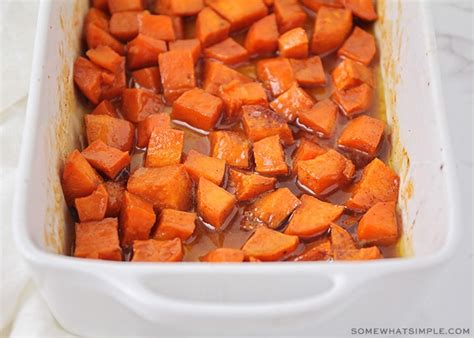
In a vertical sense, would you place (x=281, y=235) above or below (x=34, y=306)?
above

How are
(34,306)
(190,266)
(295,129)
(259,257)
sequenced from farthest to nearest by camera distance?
(295,129)
(34,306)
(259,257)
(190,266)

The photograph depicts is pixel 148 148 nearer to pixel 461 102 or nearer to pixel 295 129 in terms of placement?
pixel 295 129

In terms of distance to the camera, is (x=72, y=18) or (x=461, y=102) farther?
(x=461, y=102)

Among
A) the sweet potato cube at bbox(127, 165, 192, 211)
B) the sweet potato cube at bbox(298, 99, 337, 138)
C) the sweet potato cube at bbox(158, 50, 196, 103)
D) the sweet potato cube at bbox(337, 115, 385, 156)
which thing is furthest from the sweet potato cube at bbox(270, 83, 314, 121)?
the sweet potato cube at bbox(127, 165, 192, 211)

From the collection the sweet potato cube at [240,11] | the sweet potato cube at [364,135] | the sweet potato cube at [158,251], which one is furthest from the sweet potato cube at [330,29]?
the sweet potato cube at [158,251]

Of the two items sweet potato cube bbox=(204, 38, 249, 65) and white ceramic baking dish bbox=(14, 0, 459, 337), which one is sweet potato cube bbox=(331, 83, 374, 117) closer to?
white ceramic baking dish bbox=(14, 0, 459, 337)

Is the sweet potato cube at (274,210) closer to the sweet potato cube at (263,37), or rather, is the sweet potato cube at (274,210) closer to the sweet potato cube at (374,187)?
the sweet potato cube at (374,187)

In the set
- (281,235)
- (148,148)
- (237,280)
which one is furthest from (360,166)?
(237,280)

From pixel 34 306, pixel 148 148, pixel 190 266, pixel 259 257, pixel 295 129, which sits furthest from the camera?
pixel 295 129
